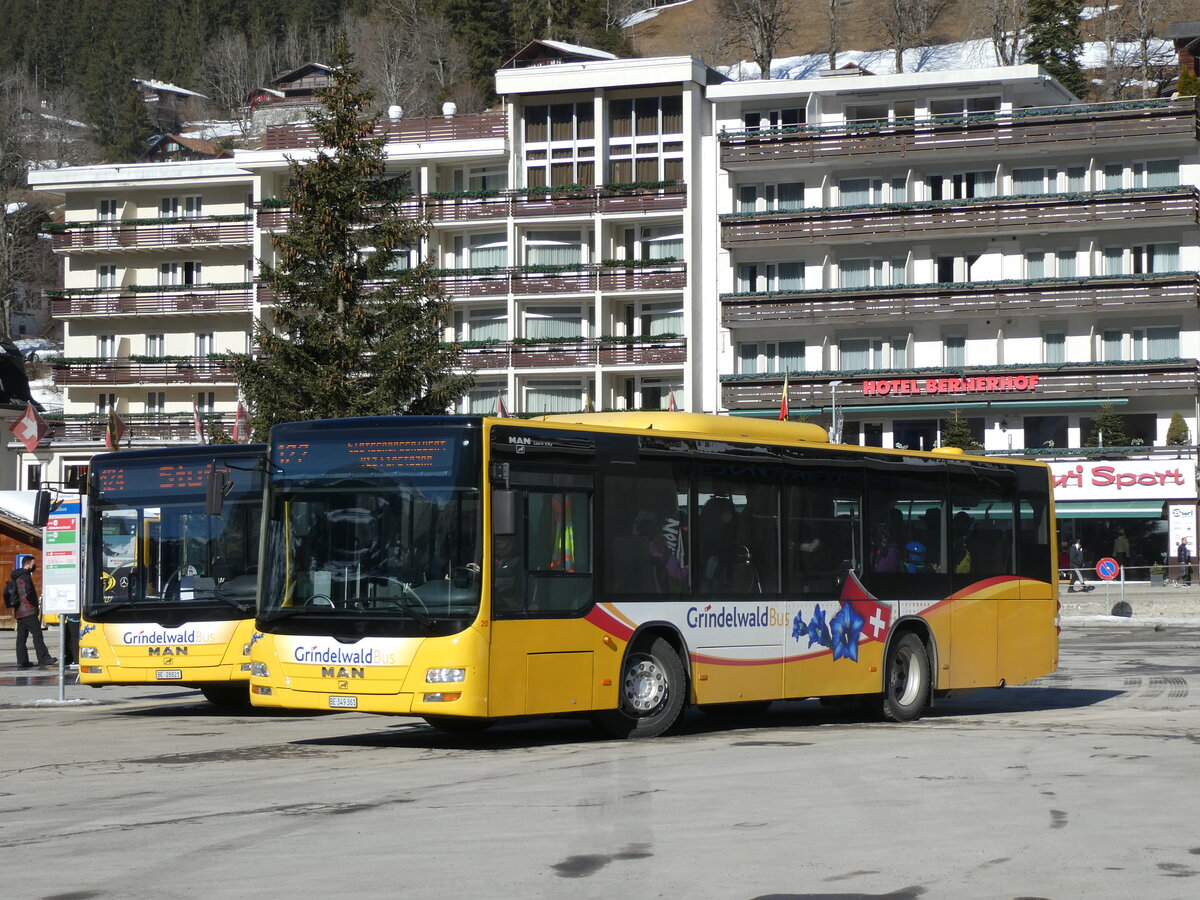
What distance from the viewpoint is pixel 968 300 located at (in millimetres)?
65938

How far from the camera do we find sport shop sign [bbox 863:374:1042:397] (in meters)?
65.4

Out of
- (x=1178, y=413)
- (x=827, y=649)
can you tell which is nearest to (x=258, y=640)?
(x=827, y=649)

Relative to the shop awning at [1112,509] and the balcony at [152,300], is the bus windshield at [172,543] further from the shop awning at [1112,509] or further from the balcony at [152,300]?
the balcony at [152,300]

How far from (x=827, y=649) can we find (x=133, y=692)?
10.7 meters

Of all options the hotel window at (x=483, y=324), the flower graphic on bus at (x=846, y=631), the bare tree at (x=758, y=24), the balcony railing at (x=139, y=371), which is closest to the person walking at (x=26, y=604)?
the flower graphic on bus at (x=846, y=631)

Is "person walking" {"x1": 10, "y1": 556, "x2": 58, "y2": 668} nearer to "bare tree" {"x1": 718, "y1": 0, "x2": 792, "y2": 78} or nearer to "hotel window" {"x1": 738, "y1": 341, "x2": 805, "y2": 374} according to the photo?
"hotel window" {"x1": 738, "y1": 341, "x2": 805, "y2": 374}

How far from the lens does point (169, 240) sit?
78.3 metres

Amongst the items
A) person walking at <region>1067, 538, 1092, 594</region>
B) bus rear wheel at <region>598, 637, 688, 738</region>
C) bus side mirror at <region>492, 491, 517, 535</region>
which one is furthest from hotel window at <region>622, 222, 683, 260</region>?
bus side mirror at <region>492, 491, 517, 535</region>

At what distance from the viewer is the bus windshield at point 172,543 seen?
772 inches

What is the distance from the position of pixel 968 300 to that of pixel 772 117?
38.1ft

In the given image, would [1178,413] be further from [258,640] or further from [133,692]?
[258,640]

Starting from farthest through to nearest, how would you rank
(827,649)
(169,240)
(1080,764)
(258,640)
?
(169,240), (827,649), (258,640), (1080,764)

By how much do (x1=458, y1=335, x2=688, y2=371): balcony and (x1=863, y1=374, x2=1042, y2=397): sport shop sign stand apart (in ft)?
24.9

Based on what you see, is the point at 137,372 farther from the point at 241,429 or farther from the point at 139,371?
the point at 241,429
